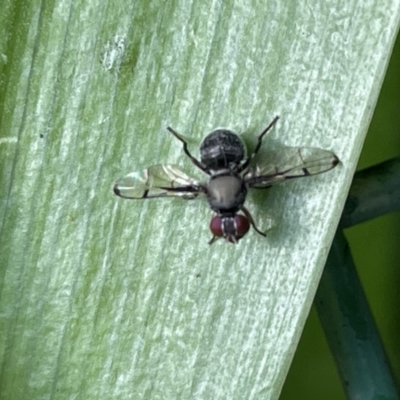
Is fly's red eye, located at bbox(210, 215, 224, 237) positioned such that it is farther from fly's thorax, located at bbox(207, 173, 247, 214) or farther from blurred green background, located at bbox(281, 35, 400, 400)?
blurred green background, located at bbox(281, 35, 400, 400)

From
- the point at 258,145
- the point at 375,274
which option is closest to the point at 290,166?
the point at 258,145

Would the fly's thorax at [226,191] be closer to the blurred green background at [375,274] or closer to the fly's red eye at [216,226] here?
the fly's red eye at [216,226]

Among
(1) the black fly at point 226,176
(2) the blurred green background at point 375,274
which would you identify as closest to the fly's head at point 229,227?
(1) the black fly at point 226,176

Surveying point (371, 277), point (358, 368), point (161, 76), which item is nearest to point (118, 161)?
point (161, 76)

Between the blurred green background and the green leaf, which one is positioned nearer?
the green leaf

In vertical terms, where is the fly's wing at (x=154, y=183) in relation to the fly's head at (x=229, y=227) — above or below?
above

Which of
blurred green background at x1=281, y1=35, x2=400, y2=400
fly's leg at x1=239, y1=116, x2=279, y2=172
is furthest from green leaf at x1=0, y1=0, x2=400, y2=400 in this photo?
blurred green background at x1=281, y1=35, x2=400, y2=400
